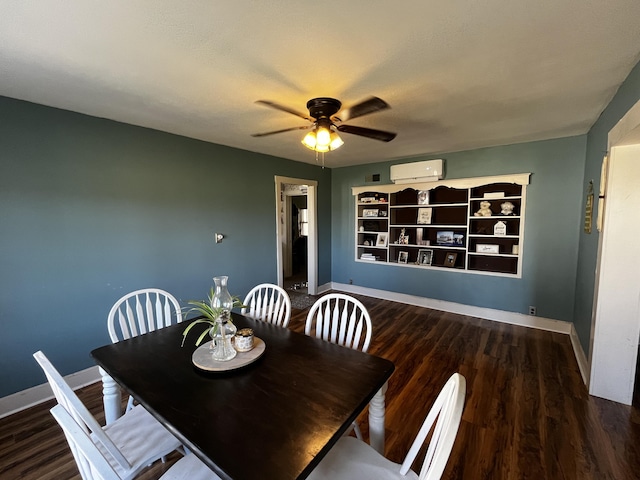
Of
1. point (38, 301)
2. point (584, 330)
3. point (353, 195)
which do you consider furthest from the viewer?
point (353, 195)

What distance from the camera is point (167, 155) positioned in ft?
9.75

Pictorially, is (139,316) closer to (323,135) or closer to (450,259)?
(323,135)

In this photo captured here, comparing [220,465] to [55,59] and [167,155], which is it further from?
[167,155]

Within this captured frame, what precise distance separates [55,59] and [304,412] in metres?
2.31

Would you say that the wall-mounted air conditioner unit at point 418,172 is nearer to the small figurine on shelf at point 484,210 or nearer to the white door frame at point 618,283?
the small figurine on shelf at point 484,210

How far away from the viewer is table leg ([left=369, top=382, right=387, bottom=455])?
1.36 meters

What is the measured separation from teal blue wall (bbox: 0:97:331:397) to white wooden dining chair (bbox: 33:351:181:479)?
4.92 feet

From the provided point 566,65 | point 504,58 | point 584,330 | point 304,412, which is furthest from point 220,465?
point 584,330

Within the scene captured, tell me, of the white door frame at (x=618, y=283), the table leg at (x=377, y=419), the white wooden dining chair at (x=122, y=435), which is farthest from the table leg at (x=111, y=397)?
the white door frame at (x=618, y=283)

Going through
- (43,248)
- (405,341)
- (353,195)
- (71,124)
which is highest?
(71,124)

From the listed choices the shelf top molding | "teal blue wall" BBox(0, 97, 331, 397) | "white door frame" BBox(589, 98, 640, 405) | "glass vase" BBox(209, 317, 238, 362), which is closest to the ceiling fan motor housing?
"glass vase" BBox(209, 317, 238, 362)

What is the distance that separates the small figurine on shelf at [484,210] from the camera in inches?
152

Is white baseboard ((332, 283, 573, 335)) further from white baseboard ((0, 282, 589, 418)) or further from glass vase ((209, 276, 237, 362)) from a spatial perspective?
glass vase ((209, 276, 237, 362))

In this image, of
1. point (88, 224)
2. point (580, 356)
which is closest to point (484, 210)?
point (580, 356)
